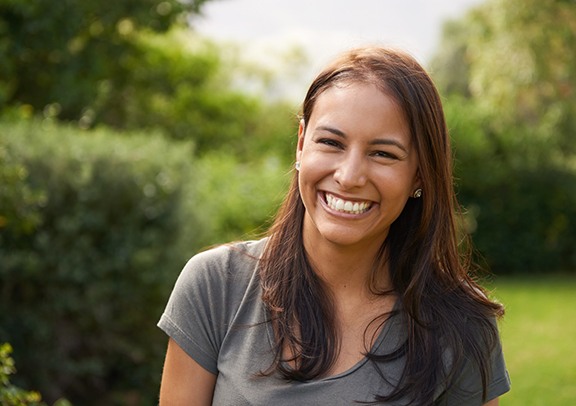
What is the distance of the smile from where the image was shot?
8.33 feet

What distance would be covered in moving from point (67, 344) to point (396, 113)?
14.4 ft

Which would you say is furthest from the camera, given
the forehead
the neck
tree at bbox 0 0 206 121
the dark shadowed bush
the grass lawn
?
the grass lawn

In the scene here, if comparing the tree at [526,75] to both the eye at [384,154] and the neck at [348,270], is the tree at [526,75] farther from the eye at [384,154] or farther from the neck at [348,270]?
the eye at [384,154]

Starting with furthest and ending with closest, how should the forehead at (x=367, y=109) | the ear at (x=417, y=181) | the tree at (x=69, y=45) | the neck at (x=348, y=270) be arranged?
the tree at (x=69, y=45), the neck at (x=348, y=270), the ear at (x=417, y=181), the forehead at (x=367, y=109)

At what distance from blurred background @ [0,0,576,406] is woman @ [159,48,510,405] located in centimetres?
34

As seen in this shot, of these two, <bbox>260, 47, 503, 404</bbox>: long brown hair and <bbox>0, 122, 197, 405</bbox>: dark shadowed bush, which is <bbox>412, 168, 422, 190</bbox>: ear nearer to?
<bbox>260, 47, 503, 404</bbox>: long brown hair

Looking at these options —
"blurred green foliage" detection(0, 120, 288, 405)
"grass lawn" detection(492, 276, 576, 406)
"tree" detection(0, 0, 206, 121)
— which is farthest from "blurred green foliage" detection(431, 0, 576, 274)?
"blurred green foliage" detection(0, 120, 288, 405)

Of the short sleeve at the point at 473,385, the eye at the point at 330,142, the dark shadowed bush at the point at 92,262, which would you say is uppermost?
the eye at the point at 330,142

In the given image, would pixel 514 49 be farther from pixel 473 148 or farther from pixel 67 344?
pixel 67 344

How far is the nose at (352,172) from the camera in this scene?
250cm

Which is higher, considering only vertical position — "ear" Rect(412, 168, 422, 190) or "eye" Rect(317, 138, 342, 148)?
"eye" Rect(317, 138, 342, 148)

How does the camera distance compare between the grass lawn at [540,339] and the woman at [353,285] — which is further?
the grass lawn at [540,339]

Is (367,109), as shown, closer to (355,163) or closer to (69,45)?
(355,163)

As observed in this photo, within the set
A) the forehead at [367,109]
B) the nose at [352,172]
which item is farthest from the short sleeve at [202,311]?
the forehead at [367,109]
